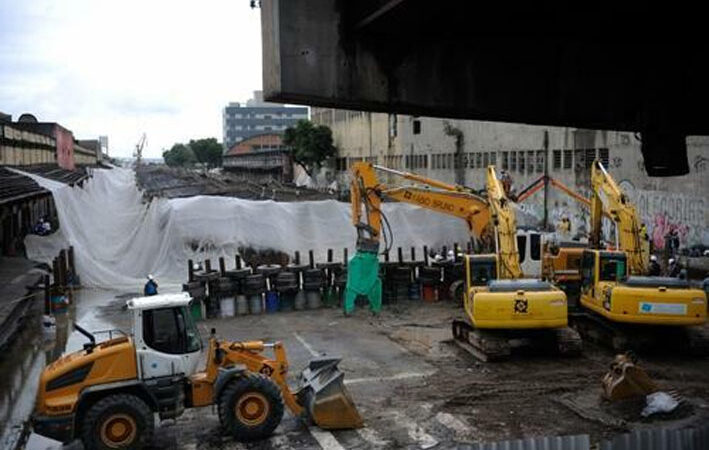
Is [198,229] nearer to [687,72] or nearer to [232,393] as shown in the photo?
[232,393]

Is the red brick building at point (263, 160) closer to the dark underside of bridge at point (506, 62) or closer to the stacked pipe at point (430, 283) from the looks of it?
the stacked pipe at point (430, 283)

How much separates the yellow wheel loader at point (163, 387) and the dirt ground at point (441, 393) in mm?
482

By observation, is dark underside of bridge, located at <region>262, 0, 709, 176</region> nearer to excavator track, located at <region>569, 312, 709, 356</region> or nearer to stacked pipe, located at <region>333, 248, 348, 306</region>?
excavator track, located at <region>569, 312, 709, 356</region>

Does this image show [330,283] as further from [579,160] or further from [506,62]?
[579,160]

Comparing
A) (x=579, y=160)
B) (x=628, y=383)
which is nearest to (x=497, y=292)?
(x=628, y=383)

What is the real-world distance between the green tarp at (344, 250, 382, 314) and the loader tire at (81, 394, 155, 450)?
1025 centimetres

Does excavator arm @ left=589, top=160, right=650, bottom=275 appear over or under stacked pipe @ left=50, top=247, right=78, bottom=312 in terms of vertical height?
over

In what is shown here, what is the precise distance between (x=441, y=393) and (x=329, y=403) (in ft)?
9.31

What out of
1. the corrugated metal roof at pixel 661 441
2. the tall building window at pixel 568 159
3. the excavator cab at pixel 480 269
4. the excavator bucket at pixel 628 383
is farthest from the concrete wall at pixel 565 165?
the corrugated metal roof at pixel 661 441

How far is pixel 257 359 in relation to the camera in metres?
11.6

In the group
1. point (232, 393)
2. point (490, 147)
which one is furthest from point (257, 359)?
point (490, 147)

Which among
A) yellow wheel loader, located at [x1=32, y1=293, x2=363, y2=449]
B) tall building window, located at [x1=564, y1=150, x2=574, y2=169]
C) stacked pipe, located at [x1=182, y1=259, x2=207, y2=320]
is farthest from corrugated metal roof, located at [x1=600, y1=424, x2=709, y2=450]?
tall building window, located at [x1=564, y1=150, x2=574, y2=169]

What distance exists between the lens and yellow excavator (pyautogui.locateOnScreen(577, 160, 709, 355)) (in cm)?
1470

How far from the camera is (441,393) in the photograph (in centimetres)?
1343
